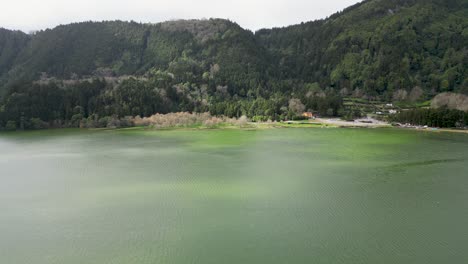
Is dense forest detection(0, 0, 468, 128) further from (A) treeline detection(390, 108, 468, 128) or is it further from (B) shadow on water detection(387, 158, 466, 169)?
(B) shadow on water detection(387, 158, 466, 169)

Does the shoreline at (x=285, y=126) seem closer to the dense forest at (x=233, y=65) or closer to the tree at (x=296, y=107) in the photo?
the dense forest at (x=233, y=65)

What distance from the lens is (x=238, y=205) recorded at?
930 inches

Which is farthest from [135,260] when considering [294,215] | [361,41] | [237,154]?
[361,41]

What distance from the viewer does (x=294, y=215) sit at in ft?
72.2

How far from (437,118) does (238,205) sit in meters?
49.7

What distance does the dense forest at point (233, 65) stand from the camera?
272ft

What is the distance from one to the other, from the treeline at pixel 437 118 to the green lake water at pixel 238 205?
17.2 metres

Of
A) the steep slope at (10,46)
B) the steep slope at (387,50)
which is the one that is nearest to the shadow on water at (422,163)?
the steep slope at (387,50)

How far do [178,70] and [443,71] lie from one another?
66755 mm

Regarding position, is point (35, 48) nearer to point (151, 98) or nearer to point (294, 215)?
point (151, 98)

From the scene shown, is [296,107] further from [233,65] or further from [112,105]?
[233,65]

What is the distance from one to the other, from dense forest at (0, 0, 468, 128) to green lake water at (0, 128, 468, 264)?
1485 inches

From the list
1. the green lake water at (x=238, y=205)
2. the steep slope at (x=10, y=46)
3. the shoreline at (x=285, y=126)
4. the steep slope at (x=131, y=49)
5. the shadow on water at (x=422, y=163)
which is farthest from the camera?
the steep slope at (x=10, y=46)

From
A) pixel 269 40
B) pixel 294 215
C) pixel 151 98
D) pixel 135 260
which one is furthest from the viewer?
pixel 269 40
